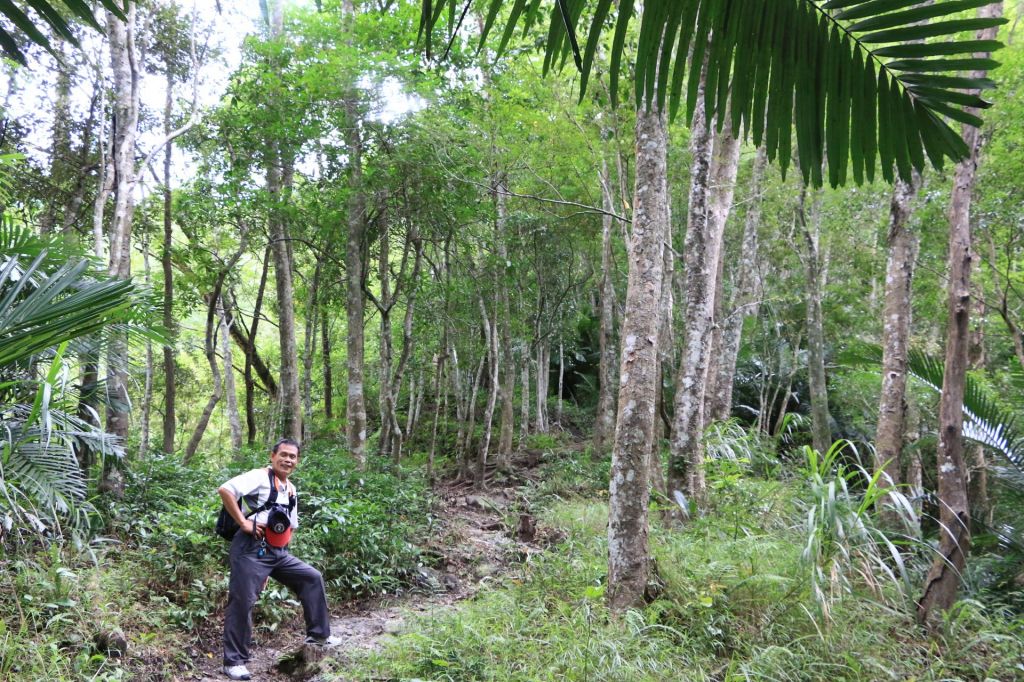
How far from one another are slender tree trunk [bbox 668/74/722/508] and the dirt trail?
1962 millimetres

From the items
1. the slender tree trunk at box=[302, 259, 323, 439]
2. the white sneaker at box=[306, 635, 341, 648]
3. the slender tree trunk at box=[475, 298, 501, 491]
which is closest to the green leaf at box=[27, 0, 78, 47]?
the white sneaker at box=[306, 635, 341, 648]

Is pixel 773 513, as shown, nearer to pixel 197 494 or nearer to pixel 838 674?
pixel 838 674

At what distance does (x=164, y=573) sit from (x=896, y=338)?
271 inches

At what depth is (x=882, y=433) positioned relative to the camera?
619cm

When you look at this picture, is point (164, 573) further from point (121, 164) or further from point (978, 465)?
point (978, 465)

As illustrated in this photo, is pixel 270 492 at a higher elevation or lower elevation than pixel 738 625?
higher

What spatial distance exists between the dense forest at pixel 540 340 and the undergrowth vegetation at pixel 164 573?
3cm

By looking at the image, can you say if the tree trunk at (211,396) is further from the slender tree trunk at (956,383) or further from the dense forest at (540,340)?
the slender tree trunk at (956,383)

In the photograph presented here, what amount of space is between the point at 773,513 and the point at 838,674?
2.44m

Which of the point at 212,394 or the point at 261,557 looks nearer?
the point at 261,557

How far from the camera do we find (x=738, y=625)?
173 inches

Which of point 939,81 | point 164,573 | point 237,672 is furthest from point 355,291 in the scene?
point 939,81

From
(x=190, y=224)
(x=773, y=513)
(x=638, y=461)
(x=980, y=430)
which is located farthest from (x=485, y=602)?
(x=190, y=224)

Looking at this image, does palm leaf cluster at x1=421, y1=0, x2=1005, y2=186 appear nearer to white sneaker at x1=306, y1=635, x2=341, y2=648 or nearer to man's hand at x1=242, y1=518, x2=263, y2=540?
man's hand at x1=242, y1=518, x2=263, y2=540
